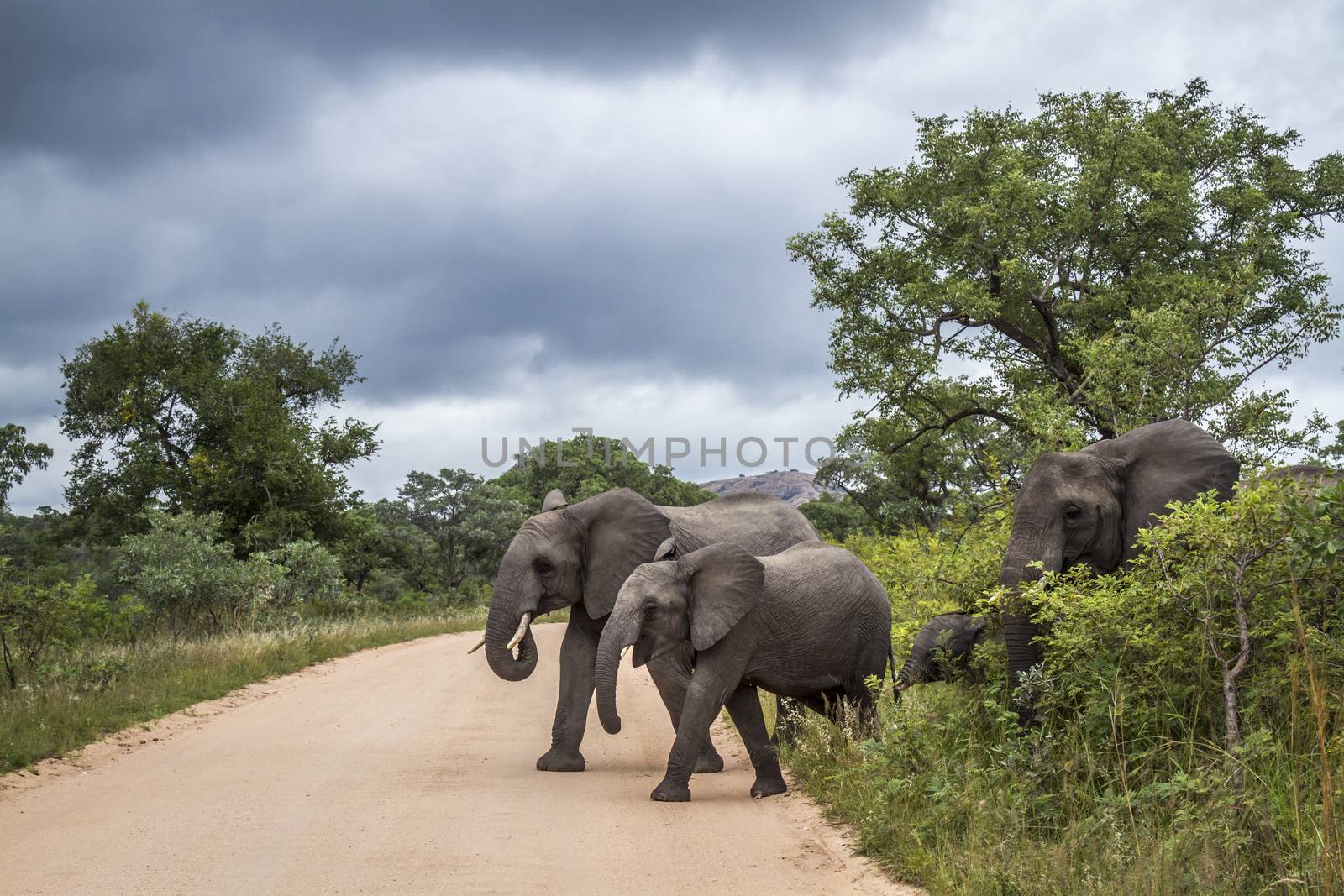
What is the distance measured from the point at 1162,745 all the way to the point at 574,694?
6045mm

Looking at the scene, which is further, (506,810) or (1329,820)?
(506,810)

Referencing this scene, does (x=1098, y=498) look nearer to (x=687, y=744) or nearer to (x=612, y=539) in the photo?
(x=687, y=744)

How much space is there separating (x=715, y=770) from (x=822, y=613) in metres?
2.01

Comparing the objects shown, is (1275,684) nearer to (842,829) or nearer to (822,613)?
(842,829)

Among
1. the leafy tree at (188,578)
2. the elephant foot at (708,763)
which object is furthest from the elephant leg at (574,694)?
the leafy tree at (188,578)

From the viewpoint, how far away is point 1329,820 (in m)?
5.74

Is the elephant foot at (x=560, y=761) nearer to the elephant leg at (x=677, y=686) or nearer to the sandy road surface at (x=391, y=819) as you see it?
the sandy road surface at (x=391, y=819)

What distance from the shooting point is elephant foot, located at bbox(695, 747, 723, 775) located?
11461mm

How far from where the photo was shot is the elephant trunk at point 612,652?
9.57 m

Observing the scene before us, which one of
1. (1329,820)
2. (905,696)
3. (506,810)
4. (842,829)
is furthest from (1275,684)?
(506,810)

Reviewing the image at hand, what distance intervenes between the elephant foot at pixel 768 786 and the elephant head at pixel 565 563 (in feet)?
9.33

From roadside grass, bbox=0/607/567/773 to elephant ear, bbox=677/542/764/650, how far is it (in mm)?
6726

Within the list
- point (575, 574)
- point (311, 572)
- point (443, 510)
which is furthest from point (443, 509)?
point (575, 574)

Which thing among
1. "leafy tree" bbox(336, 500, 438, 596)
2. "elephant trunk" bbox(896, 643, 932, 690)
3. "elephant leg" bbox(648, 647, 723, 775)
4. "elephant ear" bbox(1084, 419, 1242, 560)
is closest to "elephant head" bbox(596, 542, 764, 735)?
"elephant leg" bbox(648, 647, 723, 775)
